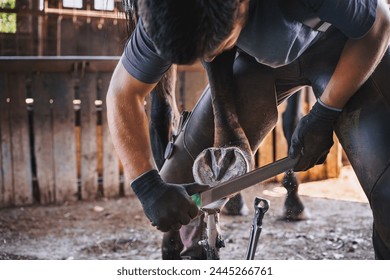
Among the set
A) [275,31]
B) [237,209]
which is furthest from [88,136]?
[275,31]

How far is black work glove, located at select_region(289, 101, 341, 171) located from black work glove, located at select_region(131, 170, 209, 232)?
242 mm

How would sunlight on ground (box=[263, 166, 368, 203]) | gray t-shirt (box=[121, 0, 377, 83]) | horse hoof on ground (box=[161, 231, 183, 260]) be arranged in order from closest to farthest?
gray t-shirt (box=[121, 0, 377, 83]), horse hoof on ground (box=[161, 231, 183, 260]), sunlight on ground (box=[263, 166, 368, 203])

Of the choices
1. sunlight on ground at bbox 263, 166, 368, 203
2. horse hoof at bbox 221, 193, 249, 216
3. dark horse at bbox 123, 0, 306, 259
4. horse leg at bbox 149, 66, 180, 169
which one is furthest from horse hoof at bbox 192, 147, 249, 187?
sunlight on ground at bbox 263, 166, 368, 203

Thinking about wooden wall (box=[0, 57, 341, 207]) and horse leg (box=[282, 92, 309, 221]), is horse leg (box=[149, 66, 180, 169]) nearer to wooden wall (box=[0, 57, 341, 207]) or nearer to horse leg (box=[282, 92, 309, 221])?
horse leg (box=[282, 92, 309, 221])

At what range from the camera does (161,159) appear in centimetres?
150

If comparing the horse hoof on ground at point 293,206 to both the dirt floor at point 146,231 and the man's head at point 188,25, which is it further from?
the man's head at point 188,25

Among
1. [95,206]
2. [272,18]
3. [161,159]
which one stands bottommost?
[95,206]

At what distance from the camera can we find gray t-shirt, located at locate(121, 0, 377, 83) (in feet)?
2.78

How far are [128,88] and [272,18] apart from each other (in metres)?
0.27

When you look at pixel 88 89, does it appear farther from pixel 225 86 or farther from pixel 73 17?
pixel 225 86

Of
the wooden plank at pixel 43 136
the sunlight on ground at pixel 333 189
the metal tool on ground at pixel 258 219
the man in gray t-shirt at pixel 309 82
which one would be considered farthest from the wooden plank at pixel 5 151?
the metal tool on ground at pixel 258 219

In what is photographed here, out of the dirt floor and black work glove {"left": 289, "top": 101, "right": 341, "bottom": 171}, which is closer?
black work glove {"left": 289, "top": 101, "right": 341, "bottom": 171}

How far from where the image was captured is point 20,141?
2.22 meters

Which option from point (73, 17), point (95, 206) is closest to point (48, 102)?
point (95, 206)
